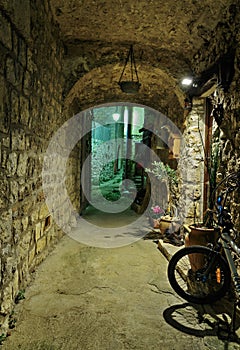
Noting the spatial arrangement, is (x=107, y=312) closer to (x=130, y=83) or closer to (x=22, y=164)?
(x=22, y=164)

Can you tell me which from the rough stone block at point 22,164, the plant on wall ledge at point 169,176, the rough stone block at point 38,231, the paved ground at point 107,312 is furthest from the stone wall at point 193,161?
the rough stone block at point 22,164

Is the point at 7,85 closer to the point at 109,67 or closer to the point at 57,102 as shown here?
the point at 57,102

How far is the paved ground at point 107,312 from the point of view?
164 centimetres

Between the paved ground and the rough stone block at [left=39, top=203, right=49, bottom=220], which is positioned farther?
the rough stone block at [left=39, top=203, right=49, bottom=220]

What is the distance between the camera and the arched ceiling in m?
2.62

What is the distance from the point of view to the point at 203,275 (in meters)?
1.99

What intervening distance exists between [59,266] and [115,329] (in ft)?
3.99

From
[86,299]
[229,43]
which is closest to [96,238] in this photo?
[86,299]

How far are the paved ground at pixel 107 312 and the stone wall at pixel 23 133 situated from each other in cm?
18

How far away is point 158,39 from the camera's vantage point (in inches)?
131

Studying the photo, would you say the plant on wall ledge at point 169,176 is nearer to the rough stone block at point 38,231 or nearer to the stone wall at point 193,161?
the stone wall at point 193,161

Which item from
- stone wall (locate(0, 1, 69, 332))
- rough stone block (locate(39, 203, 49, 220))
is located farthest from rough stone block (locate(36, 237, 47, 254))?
rough stone block (locate(39, 203, 49, 220))

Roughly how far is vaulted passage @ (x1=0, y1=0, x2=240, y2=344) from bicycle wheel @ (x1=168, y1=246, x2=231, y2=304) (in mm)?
401

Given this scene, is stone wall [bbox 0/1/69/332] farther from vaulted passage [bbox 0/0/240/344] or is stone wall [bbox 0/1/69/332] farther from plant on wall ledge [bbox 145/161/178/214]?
plant on wall ledge [bbox 145/161/178/214]
